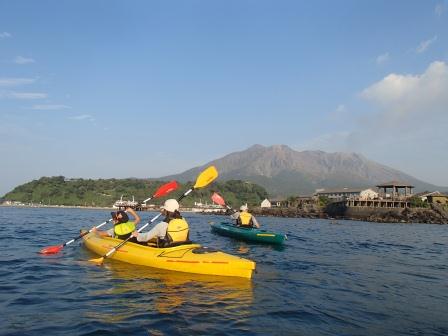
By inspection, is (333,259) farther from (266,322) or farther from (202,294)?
(266,322)

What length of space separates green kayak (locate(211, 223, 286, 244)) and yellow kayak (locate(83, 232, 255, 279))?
347 inches

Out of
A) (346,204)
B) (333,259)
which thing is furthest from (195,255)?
(346,204)

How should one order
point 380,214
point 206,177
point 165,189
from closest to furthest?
1. point 165,189
2. point 206,177
3. point 380,214

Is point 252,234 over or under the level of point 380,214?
under

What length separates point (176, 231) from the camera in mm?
12125

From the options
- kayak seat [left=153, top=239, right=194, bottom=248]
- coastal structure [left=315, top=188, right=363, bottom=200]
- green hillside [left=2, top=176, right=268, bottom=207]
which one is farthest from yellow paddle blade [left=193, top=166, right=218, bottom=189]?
green hillside [left=2, top=176, right=268, bottom=207]

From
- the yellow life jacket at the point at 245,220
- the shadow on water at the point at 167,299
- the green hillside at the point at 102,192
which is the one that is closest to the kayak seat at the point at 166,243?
the shadow on water at the point at 167,299

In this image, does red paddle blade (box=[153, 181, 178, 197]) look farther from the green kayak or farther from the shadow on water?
the shadow on water

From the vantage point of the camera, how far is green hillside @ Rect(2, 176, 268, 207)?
504 feet

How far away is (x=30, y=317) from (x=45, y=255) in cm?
844

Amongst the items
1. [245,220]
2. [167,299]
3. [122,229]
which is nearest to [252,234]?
[245,220]

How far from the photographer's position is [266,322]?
295 inches

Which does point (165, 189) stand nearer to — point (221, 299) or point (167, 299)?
point (167, 299)

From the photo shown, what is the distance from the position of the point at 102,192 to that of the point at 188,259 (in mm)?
156600
